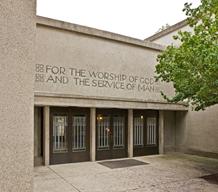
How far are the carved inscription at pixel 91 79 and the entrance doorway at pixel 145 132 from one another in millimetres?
1406

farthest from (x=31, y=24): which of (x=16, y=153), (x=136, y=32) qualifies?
(x=136, y=32)

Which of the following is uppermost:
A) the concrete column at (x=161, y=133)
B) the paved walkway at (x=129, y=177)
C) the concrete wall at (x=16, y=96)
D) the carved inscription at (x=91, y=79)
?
the carved inscription at (x=91, y=79)

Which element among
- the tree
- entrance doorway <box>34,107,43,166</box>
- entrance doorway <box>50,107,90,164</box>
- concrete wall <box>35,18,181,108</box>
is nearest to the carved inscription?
concrete wall <box>35,18,181,108</box>

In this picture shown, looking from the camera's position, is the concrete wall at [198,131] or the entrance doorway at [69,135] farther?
the concrete wall at [198,131]

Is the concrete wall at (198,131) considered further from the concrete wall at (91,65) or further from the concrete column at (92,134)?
the concrete column at (92,134)

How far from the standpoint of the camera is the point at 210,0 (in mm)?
7570

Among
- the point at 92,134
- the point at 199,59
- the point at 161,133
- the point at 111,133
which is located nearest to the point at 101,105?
the point at 92,134

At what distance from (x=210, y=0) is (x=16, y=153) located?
780 centimetres

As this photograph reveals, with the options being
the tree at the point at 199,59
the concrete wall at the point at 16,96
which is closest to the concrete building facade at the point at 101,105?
the tree at the point at 199,59

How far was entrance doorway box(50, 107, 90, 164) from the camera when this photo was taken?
33.4 feet

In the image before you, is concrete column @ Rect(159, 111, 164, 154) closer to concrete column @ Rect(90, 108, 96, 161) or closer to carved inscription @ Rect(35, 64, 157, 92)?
carved inscription @ Rect(35, 64, 157, 92)

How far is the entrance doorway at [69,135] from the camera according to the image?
10.2 metres

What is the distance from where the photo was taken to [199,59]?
7.00m

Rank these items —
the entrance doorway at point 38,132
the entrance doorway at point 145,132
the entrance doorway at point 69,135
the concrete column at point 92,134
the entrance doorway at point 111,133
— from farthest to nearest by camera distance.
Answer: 1. the entrance doorway at point 145,132
2. the entrance doorway at point 111,133
3. the concrete column at point 92,134
4. the entrance doorway at point 69,135
5. the entrance doorway at point 38,132
